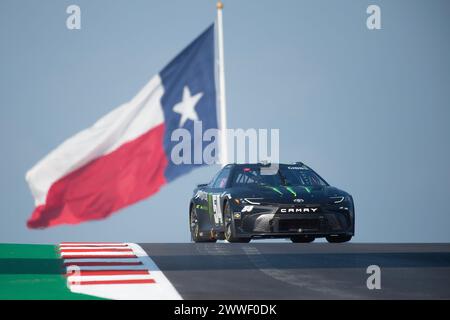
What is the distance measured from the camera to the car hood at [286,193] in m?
18.5

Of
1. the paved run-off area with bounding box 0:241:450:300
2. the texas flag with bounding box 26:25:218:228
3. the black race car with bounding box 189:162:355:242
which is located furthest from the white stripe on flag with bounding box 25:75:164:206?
the black race car with bounding box 189:162:355:242

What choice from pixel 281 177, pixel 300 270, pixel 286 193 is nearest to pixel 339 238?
pixel 281 177

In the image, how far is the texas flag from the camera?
656 inches

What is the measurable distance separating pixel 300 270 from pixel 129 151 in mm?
7057

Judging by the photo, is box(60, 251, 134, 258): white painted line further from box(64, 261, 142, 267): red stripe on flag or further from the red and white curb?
box(64, 261, 142, 267): red stripe on flag

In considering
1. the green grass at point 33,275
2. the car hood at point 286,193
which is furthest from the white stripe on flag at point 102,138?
the car hood at point 286,193

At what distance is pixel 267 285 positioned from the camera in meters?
11.8

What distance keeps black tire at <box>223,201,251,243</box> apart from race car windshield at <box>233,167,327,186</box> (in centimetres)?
82

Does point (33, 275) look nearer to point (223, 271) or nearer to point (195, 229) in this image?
point (223, 271)

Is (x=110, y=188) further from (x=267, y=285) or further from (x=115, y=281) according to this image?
(x=267, y=285)

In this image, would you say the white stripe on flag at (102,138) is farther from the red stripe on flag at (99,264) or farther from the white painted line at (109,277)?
the white painted line at (109,277)

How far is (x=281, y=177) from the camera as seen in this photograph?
19.8 m
